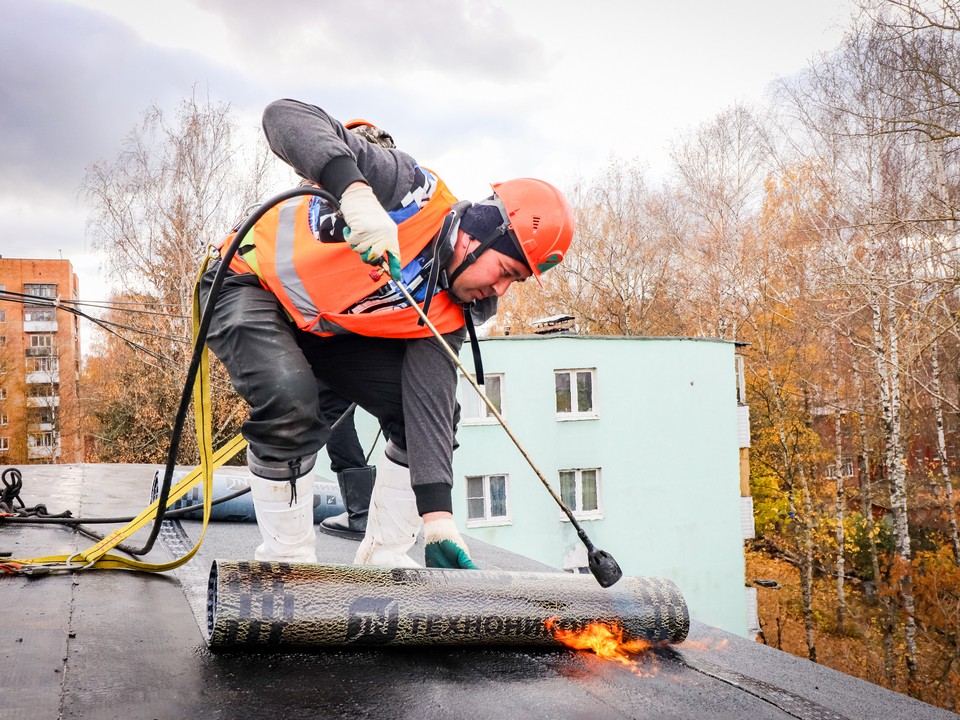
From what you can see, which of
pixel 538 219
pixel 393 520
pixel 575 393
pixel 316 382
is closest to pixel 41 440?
pixel 575 393

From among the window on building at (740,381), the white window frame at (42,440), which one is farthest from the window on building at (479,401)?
the white window frame at (42,440)

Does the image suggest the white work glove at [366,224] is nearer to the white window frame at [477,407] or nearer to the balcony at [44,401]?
the white window frame at [477,407]

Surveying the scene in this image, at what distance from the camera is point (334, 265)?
→ 2.41m

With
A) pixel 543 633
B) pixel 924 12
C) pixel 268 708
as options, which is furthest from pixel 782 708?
pixel 924 12

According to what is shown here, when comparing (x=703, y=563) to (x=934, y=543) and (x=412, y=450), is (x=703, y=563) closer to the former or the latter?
(x=934, y=543)

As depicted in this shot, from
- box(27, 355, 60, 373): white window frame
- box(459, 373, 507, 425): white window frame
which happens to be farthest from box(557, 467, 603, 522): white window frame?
box(27, 355, 60, 373): white window frame

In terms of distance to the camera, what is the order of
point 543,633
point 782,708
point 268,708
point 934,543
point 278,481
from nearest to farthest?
point 268,708 → point 782,708 → point 543,633 → point 278,481 → point 934,543

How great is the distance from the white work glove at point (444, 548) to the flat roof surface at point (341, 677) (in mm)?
354

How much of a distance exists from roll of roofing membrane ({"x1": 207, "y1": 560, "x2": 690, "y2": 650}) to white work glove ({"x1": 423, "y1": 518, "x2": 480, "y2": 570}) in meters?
0.23

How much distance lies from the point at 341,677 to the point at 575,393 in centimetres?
1916

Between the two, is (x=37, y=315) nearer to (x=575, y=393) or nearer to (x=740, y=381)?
(x=575, y=393)

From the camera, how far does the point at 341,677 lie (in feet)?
5.81

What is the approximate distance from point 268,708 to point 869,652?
24.7 m

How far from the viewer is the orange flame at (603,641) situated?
6.82 feet
